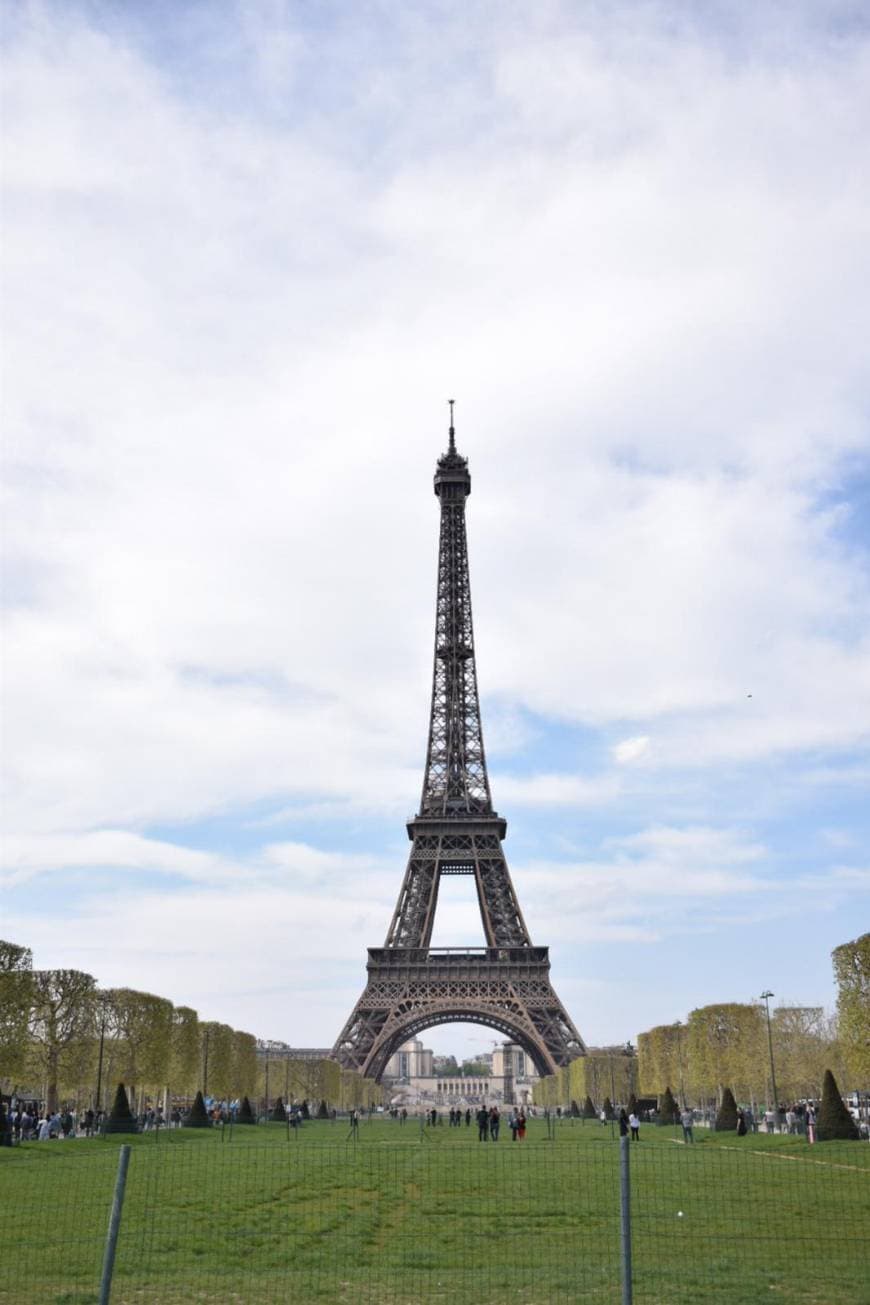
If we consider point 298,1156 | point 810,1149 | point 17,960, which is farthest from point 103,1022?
point 810,1149

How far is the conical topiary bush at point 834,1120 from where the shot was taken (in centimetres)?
4078

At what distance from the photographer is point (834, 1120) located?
41.2m

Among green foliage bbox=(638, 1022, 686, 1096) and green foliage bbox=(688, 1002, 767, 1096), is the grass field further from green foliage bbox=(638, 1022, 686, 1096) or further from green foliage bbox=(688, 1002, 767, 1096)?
green foliage bbox=(638, 1022, 686, 1096)

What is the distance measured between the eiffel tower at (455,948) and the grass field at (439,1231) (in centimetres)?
5784

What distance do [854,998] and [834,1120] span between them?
637 centimetres

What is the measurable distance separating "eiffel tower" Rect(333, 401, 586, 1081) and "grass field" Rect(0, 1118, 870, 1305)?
57844 millimetres

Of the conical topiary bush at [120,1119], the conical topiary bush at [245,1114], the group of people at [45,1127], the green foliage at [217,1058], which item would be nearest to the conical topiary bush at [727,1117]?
the conical topiary bush at [120,1119]

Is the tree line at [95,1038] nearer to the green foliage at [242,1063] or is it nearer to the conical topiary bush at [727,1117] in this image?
the green foliage at [242,1063]

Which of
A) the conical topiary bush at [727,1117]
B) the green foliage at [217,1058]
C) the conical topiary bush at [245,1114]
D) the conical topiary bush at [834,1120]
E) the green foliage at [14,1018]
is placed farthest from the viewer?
the green foliage at [217,1058]

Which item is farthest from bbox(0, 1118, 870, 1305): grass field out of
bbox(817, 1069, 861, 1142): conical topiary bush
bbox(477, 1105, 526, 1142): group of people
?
bbox(477, 1105, 526, 1142): group of people

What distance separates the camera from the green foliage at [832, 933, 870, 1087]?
44.3 meters

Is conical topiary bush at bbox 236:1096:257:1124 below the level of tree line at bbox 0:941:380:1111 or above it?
below

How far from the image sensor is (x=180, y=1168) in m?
30.4

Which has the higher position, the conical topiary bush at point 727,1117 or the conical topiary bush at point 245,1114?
the conical topiary bush at point 727,1117
